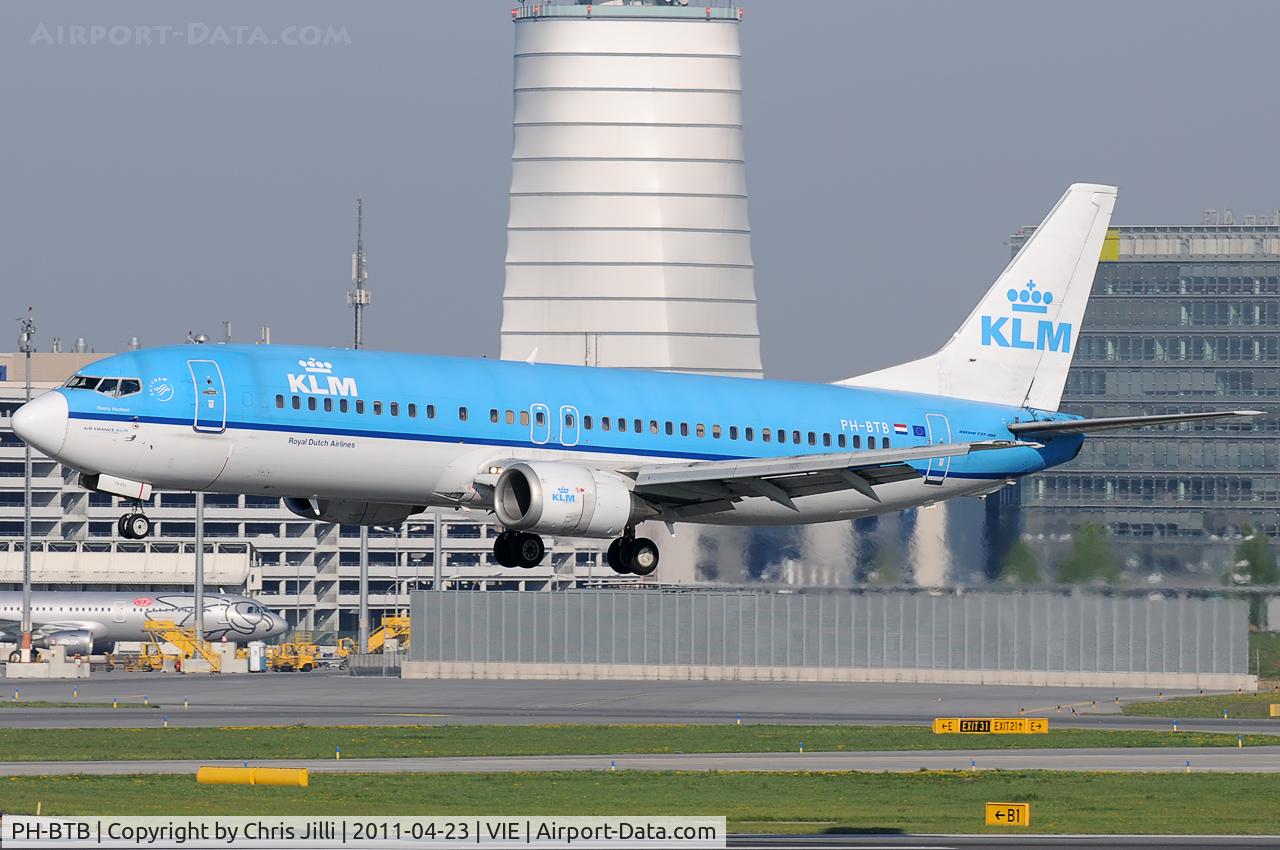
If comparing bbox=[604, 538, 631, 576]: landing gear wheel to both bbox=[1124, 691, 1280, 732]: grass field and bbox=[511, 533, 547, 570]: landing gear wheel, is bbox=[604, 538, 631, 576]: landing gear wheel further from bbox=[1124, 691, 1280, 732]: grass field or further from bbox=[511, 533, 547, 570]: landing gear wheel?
bbox=[1124, 691, 1280, 732]: grass field

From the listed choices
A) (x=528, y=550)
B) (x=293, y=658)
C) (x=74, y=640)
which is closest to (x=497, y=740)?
(x=528, y=550)

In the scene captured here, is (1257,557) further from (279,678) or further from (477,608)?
(279,678)

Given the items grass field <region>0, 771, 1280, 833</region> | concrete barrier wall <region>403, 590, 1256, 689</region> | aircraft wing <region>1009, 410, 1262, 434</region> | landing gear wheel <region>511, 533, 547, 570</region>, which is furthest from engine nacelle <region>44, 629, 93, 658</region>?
grass field <region>0, 771, 1280, 833</region>

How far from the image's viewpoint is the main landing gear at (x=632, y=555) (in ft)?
206

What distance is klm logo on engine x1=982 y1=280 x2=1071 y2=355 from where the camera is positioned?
236 ft

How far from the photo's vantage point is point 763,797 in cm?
5441

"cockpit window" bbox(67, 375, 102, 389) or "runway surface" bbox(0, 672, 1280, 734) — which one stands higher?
"cockpit window" bbox(67, 375, 102, 389)

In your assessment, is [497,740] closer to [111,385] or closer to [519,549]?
[519,549]

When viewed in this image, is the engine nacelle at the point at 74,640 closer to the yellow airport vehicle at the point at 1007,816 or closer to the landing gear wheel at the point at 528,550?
the landing gear wheel at the point at 528,550

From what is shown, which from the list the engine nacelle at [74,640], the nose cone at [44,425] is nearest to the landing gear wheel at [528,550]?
the nose cone at [44,425]

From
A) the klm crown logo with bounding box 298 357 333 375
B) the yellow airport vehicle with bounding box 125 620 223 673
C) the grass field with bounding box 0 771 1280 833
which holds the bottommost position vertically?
the yellow airport vehicle with bounding box 125 620 223 673

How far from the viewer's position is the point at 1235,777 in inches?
2343

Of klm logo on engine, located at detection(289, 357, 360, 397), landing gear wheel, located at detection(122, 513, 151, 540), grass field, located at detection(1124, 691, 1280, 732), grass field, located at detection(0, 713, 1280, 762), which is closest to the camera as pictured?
landing gear wheel, located at detection(122, 513, 151, 540)

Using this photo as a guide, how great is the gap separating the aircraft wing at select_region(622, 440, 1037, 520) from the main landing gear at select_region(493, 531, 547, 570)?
3.62m
